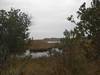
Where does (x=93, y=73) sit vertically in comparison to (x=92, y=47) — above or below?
below

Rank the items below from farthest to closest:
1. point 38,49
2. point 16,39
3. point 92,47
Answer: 1. point 38,49
2. point 16,39
3. point 92,47

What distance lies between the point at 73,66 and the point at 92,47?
5769mm

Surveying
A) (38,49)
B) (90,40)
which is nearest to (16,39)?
(38,49)

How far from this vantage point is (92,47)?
50.9 feet

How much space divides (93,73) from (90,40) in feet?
16.7

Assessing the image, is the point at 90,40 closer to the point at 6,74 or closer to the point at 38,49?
the point at 6,74

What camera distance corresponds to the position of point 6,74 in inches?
413

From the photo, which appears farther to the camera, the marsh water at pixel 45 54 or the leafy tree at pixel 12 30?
the leafy tree at pixel 12 30

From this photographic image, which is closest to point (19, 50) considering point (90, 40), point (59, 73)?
point (90, 40)

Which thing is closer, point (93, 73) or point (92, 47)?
point (93, 73)

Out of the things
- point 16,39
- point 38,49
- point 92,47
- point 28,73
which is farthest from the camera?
point 38,49

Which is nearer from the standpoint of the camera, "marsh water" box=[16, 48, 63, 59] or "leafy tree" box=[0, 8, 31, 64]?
"marsh water" box=[16, 48, 63, 59]

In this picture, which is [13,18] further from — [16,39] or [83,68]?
[83,68]

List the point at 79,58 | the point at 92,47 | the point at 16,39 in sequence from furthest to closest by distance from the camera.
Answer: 1. the point at 16,39
2. the point at 92,47
3. the point at 79,58
